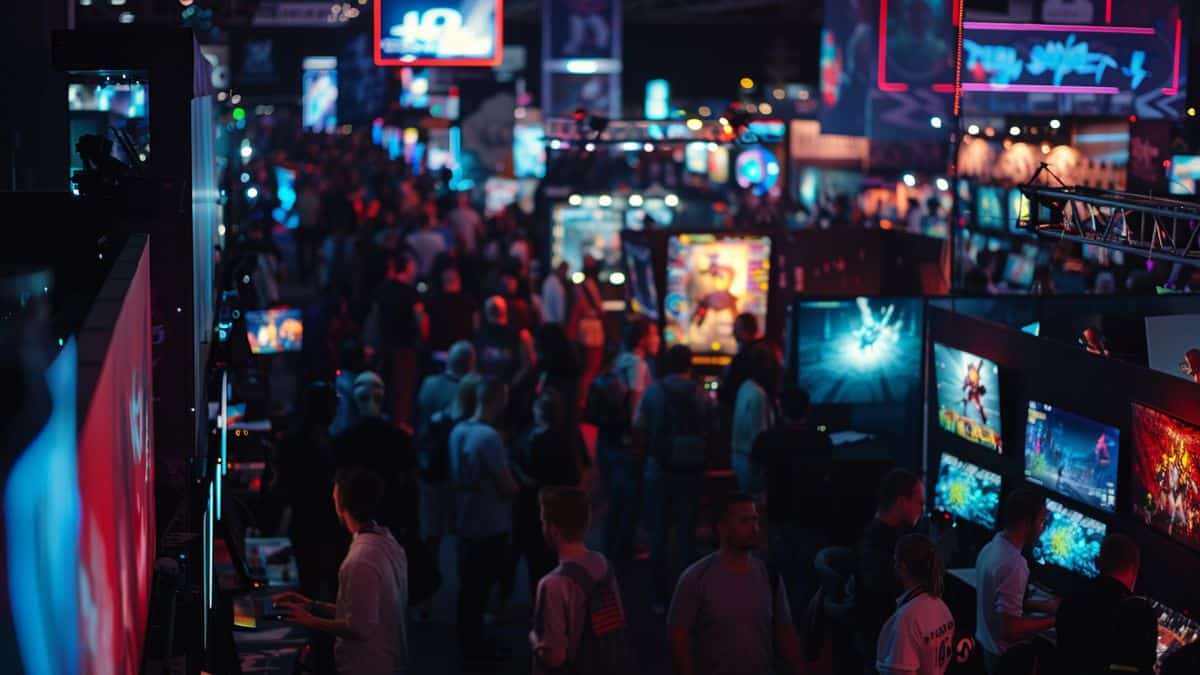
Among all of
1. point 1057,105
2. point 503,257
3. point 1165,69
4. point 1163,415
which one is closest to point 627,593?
point 1163,415

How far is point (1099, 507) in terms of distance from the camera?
25.3 ft

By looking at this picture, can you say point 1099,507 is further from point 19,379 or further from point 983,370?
point 19,379

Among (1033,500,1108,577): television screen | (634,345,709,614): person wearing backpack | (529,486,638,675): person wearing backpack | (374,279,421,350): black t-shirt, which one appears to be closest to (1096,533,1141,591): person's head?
(1033,500,1108,577): television screen

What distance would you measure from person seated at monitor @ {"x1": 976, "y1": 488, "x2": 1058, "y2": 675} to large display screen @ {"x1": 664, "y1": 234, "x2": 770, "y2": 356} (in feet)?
25.9

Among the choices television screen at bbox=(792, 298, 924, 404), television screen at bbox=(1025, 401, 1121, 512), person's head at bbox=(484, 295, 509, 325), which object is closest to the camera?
television screen at bbox=(1025, 401, 1121, 512)

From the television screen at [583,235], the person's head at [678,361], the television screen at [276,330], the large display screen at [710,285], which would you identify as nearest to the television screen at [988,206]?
the television screen at [583,235]

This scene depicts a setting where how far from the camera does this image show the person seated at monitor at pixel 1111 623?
592cm

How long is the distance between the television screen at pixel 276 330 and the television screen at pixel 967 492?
5843mm

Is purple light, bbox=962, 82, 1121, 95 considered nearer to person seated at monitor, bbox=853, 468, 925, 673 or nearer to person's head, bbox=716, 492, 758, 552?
person seated at monitor, bbox=853, 468, 925, 673

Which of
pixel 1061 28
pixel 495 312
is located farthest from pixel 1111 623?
pixel 495 312

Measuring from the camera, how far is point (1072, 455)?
8070 millimetres

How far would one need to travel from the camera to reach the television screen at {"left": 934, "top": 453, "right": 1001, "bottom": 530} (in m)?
Answer: 8.90

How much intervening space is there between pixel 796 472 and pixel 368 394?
101 inches

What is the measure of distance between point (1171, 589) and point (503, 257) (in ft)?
46.2
